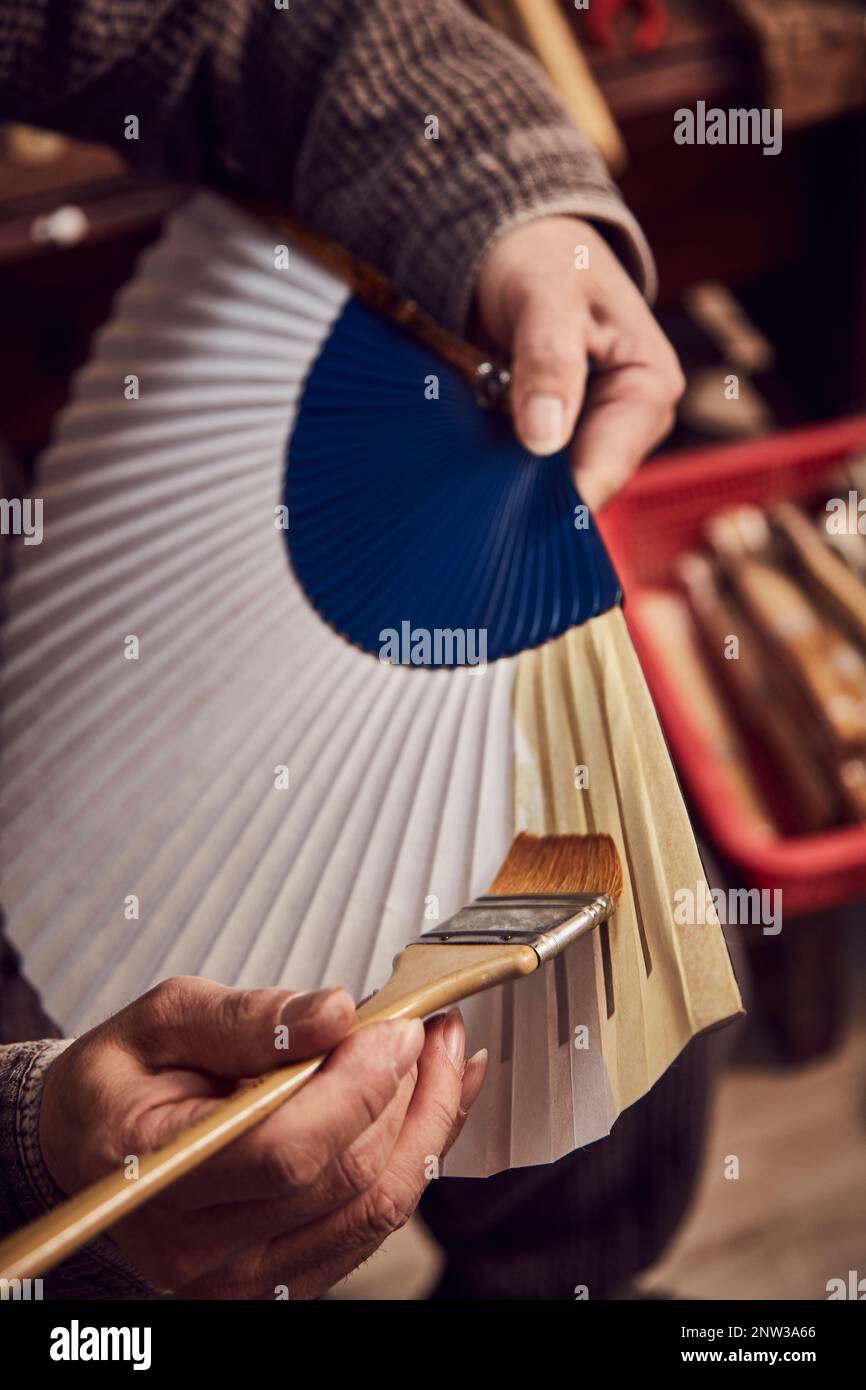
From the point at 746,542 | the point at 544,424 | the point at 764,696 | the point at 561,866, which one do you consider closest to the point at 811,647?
the point at 764,696

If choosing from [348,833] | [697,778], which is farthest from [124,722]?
[697,778]

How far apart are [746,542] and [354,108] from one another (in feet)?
2.49

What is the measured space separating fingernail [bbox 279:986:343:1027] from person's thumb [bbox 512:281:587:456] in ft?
1.03

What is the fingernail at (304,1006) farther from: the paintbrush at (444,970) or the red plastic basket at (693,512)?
the red plastic basket at (693,512)

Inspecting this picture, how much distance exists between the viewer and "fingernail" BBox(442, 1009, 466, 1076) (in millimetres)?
447

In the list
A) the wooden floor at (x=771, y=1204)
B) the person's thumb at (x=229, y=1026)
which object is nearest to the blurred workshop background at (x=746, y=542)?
the wooden floor at (x=771, y=1204)

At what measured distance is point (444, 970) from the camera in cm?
41

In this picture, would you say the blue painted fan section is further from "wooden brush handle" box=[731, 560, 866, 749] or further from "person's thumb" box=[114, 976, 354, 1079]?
"wooden brush handle" box=[731, 560, 866, 749]

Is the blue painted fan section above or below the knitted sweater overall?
below

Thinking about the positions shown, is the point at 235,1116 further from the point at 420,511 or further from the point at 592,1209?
the point at 592,1209

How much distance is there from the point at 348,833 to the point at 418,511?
19cm

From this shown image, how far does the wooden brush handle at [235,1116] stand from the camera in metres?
0.33

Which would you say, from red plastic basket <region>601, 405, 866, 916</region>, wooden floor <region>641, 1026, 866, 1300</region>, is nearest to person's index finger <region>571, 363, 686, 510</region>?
red plastic basket <region>601, 405, 866, 916</region>

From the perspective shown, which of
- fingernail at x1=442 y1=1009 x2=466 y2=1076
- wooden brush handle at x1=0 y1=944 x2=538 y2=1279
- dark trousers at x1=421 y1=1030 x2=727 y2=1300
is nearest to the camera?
wooden brush handle at x1=0 y1=944 x2=538 y2=1279
